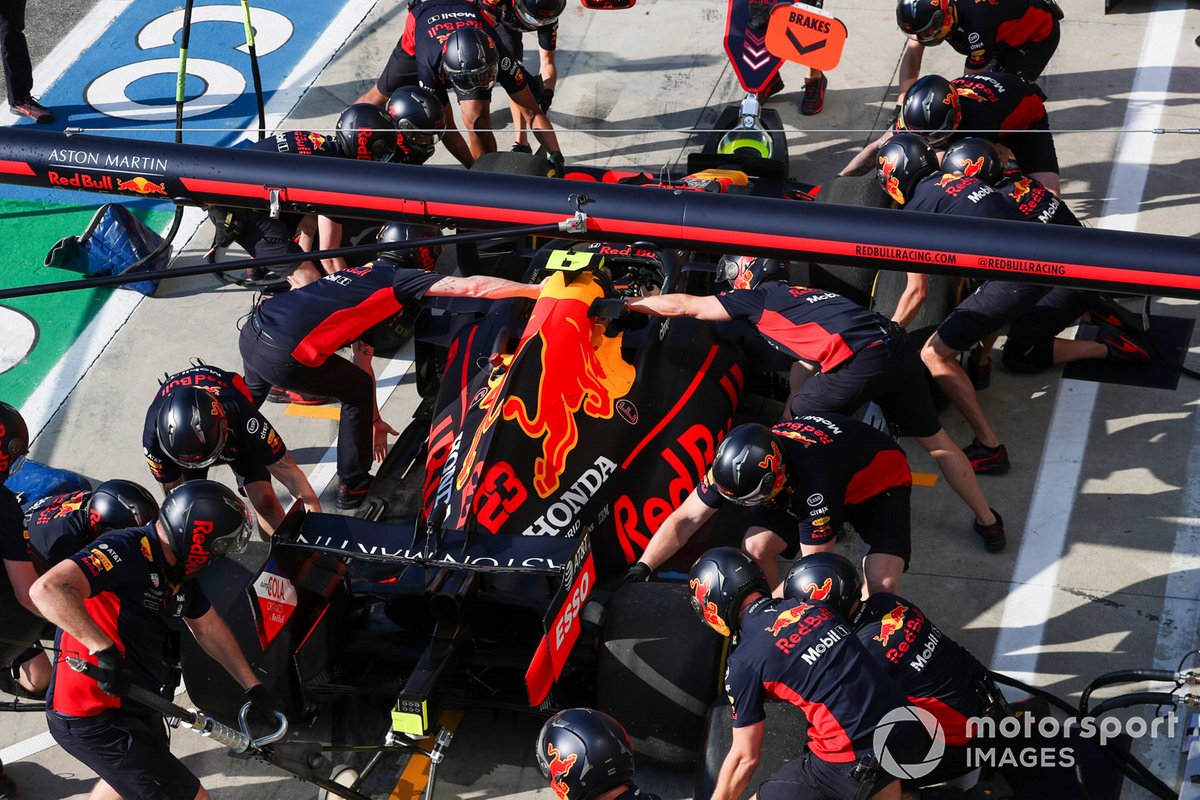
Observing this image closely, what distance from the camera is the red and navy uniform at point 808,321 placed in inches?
287

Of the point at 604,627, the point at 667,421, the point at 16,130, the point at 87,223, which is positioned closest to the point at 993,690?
the point at 604,627

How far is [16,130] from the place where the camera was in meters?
5.02

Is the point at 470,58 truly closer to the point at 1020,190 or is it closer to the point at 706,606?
the point at 1020,190

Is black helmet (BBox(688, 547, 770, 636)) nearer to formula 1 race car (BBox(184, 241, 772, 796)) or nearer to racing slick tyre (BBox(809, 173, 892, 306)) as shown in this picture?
formula 1 race car (BBox(184, 241, 772, 796))

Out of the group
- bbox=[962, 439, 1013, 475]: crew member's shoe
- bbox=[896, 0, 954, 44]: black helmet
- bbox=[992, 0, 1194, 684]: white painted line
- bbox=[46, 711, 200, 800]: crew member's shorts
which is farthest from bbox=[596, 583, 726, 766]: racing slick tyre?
bbox=[896, 0, 954, 44]: black helmet

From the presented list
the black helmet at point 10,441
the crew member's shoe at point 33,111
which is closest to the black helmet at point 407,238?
the black helmet at point 10,441

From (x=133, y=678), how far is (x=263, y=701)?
0.60 metres

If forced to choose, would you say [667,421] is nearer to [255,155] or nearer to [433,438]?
[433,438]

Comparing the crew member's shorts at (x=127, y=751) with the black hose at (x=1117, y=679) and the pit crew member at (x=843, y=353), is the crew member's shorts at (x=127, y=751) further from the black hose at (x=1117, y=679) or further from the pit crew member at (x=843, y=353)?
the black hose at (x=1117, y=679)

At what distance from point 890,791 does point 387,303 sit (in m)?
3.58

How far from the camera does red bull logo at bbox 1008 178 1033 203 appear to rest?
8.16 metres

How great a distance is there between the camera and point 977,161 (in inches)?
321

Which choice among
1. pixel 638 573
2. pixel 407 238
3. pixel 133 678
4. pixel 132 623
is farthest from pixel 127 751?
pixel 407 238

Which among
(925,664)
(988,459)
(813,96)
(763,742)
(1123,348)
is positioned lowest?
(988,459)
